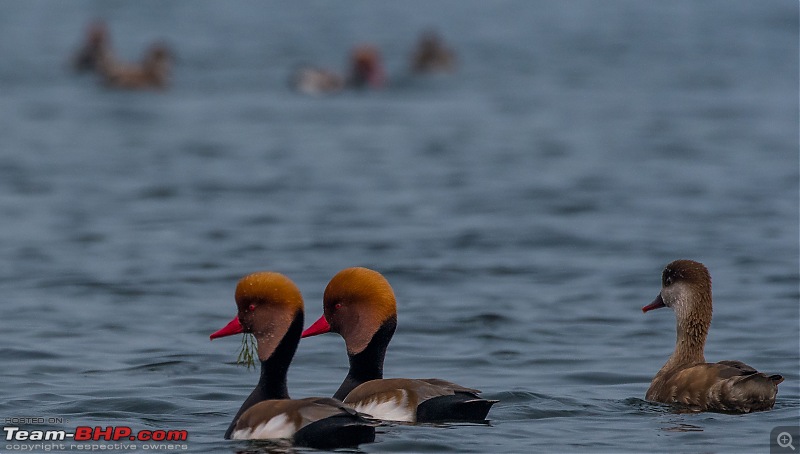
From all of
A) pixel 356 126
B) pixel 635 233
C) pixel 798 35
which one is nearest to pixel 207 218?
pixel 635 233

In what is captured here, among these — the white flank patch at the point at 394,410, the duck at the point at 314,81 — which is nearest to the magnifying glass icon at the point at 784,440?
the white flank patch at the point at 394,410

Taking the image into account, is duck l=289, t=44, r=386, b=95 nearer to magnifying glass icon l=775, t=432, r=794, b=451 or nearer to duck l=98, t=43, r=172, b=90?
duck l=98, t=43, r=172, b=90

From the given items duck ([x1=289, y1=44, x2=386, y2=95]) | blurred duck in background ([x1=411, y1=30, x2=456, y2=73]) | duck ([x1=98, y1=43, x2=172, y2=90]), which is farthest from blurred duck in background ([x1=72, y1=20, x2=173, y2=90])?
blurred duck in background ([x1=411, y1=30, x2=456, y2=73])

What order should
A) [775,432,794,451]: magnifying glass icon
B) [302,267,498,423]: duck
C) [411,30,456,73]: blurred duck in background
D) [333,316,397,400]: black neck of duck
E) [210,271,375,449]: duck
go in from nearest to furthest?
[210,271,375,449]: duck → [775,432,794,451]: magnifying glass icon → [302,267,498,423]: duck → [333,316,397,400]: black neck of duck → [411,30,456,73]: blurred duck in background

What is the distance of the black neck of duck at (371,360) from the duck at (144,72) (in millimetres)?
23189

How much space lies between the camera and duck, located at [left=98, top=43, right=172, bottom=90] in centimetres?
3131

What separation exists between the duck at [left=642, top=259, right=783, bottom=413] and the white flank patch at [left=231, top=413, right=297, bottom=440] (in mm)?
2642

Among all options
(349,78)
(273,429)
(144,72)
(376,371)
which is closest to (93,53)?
(144,72)

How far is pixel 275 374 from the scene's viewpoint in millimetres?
8062

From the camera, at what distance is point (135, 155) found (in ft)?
80.2

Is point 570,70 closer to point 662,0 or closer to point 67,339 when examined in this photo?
point 662,0

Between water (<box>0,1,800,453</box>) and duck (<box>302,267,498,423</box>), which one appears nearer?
duck (<box>302,267,498,423</box>)

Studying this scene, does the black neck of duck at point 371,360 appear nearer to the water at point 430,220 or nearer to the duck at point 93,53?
the water at point 430,220

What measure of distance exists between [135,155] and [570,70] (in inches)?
527
